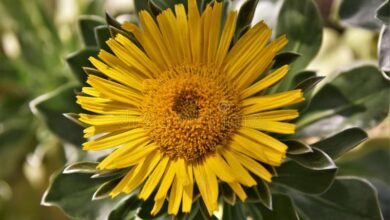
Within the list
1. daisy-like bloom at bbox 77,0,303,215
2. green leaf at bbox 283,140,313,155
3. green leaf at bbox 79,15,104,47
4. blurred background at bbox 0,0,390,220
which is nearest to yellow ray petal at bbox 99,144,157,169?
daisy-like bloom at bbox 77,0,303,215

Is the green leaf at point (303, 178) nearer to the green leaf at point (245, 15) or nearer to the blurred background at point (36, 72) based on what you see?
the green leaf at point (245, 15)

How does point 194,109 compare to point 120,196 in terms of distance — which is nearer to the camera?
point 194,109

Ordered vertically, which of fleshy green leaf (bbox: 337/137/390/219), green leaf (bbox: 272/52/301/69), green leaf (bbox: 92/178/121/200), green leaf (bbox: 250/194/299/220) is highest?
green leaf (bbox: 272/52/301/69)

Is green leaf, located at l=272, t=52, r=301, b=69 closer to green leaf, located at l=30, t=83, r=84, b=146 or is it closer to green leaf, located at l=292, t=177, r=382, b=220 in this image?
green leaf, located at l=292, t=177, r=382, b=220

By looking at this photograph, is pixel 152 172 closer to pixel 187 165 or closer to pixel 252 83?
pixel 187 165

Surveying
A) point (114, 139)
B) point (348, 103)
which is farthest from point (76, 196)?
point (348, 103)

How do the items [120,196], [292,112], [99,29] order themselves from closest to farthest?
[292,112] < [99,29] < [120,196]

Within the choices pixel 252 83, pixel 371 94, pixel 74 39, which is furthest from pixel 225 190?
pixel 74 39
